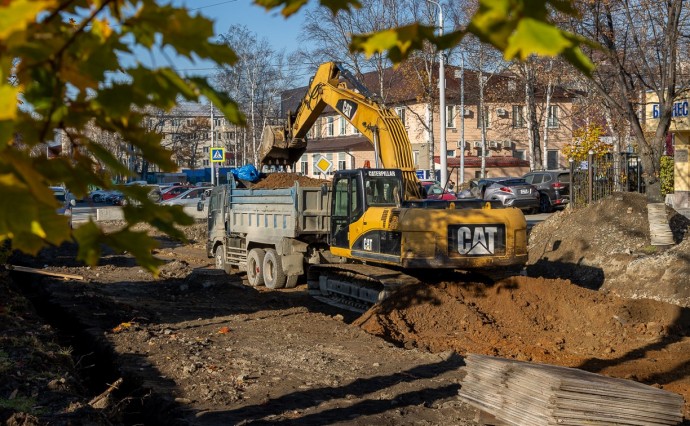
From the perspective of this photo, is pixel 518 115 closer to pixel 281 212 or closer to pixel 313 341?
pixel 281 212

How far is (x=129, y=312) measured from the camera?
14188 mm

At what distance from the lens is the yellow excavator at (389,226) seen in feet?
44.2

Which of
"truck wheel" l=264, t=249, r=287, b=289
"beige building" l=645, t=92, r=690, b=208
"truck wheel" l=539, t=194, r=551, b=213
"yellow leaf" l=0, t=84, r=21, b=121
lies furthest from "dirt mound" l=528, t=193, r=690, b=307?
"truck wheel" l=539, t=194, r=551, b=213

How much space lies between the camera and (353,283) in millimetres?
15188

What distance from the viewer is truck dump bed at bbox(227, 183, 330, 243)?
55.5 ft

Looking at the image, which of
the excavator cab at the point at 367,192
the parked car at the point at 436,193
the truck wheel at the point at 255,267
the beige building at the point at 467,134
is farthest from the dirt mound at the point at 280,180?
the beige building at the point at 467,134

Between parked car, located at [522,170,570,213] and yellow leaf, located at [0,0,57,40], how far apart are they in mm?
37639

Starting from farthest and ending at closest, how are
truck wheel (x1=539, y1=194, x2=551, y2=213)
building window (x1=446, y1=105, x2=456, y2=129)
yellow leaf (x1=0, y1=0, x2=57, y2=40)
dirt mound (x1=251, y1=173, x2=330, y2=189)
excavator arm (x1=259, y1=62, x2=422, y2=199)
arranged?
building window (x1=446, y1=105, x2=456, y2=129) → truck wheel (x1=539, y1=194, x2=551, y2=213) → dirt mound (x1=251, y1=173, x2=330, y2=189) → excavator arm (x1=259, y1=62, x2=422, y2=199) → yellow leaf (x1=0, y1=0, x2=57, y2=40)

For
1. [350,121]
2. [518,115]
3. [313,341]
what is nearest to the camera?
[313,341]

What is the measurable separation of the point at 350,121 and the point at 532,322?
18.9 feet

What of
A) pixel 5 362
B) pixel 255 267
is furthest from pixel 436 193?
pixel 5 362

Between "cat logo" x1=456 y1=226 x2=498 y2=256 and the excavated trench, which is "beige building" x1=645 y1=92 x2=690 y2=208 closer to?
"cat logo" x1=456 y1=226 x2=498 y2=256

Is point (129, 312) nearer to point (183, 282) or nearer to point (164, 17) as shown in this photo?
point (183, 282)

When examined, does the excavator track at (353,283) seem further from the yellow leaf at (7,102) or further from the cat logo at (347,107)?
the yellow leaf at (7,102)
